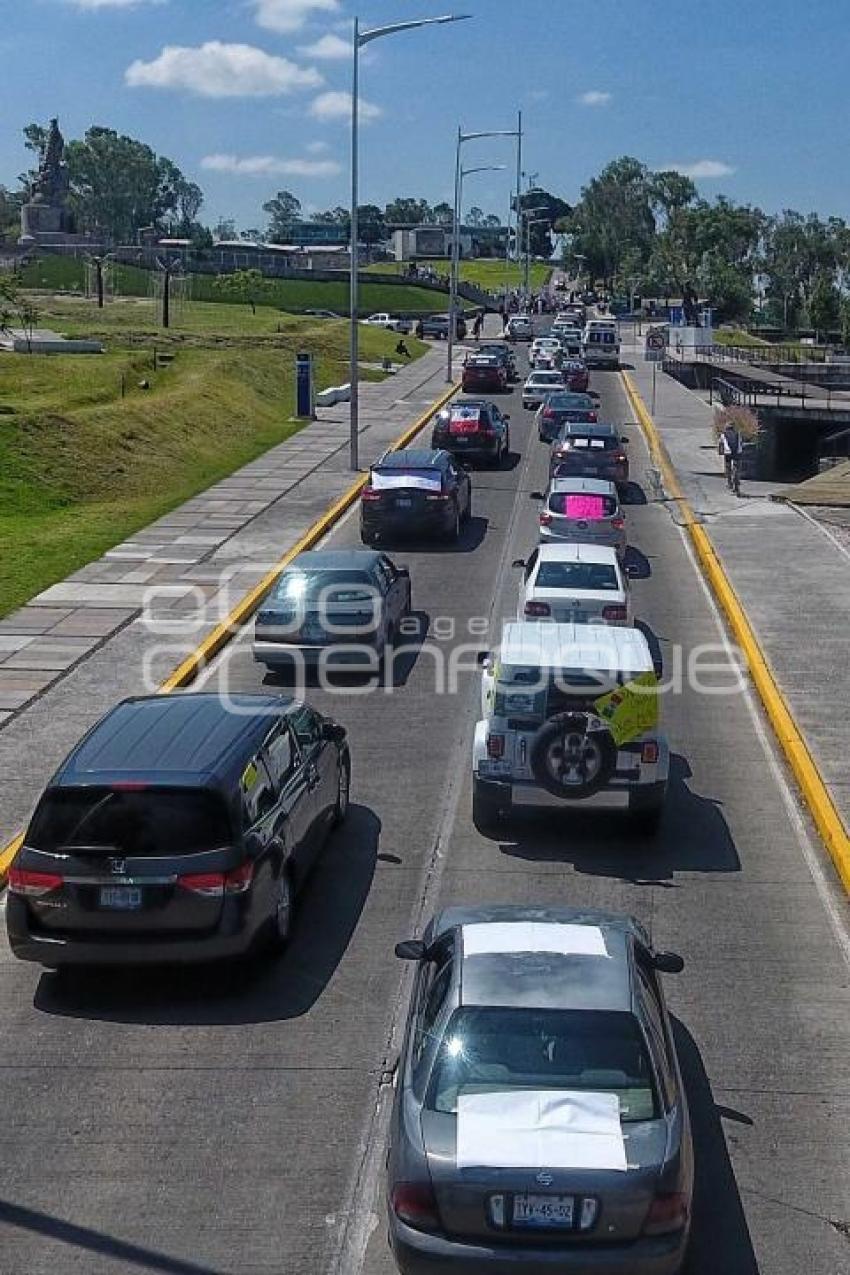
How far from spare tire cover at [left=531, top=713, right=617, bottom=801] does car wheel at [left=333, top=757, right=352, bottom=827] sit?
1880 mm

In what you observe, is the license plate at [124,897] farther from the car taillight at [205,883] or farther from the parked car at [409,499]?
the parked car at [409,499]

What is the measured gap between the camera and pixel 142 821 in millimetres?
10852

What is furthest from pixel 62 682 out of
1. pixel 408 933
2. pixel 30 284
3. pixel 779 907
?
pixel 30 284

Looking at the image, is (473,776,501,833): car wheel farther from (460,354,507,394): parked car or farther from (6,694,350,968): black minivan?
(460,354,507,394): parked car

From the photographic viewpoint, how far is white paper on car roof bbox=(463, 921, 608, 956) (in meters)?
8.78

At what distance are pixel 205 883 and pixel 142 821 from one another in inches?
23.1

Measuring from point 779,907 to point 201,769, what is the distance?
4.67m

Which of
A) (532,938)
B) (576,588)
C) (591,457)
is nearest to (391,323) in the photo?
(591,457)

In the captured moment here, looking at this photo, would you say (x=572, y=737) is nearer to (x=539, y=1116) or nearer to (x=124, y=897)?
(x=124, y=897)

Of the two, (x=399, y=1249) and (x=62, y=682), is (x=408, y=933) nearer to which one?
(x=399, y=1249)

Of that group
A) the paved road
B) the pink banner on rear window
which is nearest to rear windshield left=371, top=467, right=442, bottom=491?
the pink banner on rear window

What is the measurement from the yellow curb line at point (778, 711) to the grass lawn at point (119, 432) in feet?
33.2

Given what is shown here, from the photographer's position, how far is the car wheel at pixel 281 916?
1140cm

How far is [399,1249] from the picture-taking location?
741 cm
